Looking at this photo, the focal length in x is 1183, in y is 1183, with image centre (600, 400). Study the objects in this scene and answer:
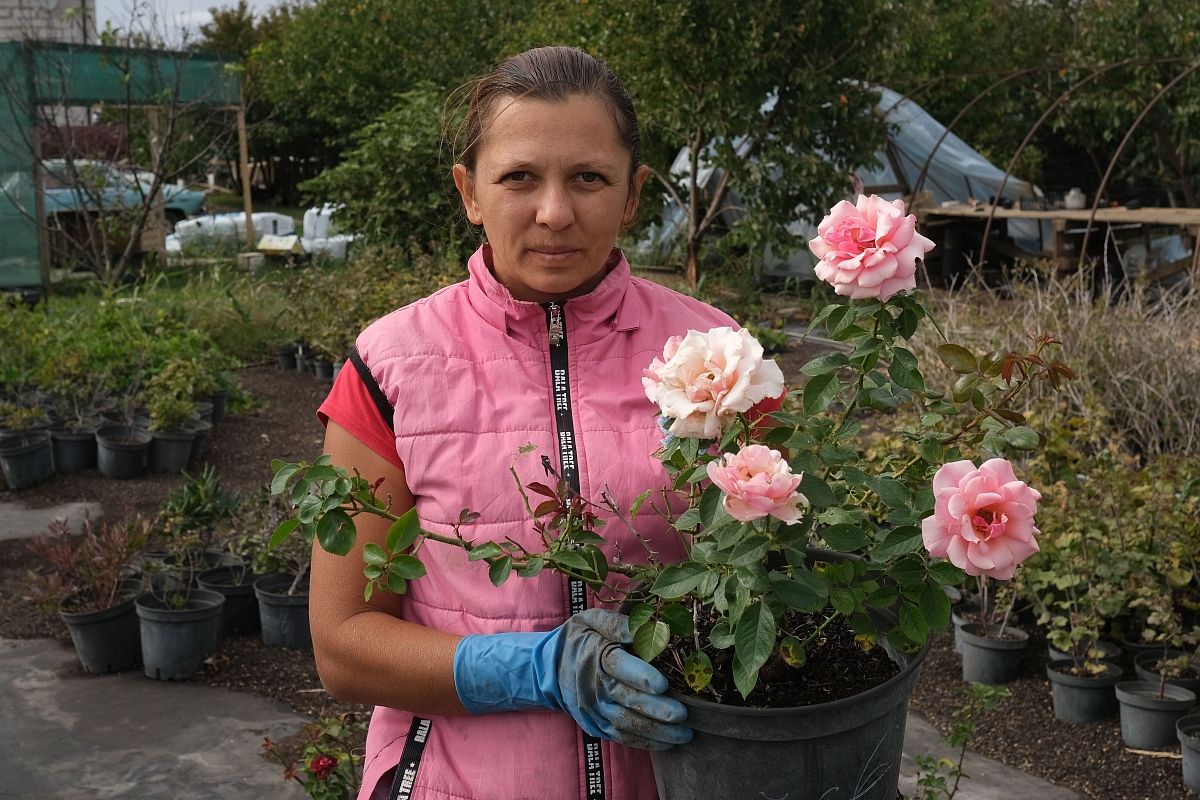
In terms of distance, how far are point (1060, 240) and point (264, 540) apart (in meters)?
7.75

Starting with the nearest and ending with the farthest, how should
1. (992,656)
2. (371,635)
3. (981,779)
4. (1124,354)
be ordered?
(371,635)
(981,779)
(992,656)
(1124,354)

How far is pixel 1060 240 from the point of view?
9961mm

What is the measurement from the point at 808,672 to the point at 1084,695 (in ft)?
8.48

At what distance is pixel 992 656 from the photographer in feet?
12.8

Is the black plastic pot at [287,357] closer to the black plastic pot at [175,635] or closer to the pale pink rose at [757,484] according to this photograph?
the black plastic pot at [175,635]

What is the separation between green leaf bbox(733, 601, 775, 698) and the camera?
122 centimetres

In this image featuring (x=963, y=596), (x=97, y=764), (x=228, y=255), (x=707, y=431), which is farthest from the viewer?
(x=228, y=255)

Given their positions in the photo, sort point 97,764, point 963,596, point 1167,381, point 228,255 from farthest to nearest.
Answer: point 228,255 < point 1167,381 < point 963,596 < point 97,764

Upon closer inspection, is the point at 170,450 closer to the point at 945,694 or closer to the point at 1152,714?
the point at 945,694

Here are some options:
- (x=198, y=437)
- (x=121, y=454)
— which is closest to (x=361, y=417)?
(x=121, y=454)

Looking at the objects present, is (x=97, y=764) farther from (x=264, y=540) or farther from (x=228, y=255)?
(x=228, y=255)

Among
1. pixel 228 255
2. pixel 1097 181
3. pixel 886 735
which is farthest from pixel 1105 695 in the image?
pixel 1097 181

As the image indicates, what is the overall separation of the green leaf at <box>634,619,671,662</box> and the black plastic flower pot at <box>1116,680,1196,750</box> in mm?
2643

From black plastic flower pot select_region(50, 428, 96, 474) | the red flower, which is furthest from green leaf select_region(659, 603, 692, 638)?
black plastic flower pot select_region(50, 428, 96, 474)
